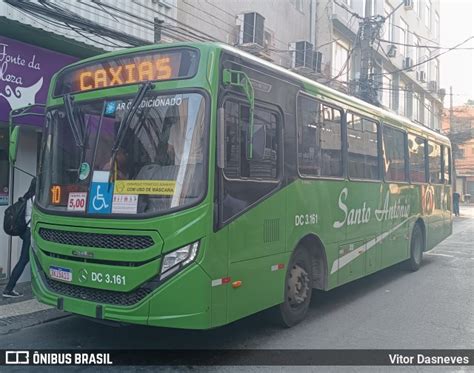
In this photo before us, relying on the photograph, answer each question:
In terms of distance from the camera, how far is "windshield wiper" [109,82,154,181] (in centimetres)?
475

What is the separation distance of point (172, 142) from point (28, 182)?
5.12 meters

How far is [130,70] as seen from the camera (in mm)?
5031

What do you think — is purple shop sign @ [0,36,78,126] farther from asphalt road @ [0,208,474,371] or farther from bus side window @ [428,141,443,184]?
bus side window @ [428,141,443,184]

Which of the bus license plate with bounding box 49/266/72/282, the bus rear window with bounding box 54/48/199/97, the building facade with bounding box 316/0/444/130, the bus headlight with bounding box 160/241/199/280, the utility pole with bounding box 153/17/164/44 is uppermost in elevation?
the building facade with bounding box 316/0/444/130

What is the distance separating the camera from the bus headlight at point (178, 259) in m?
4.43

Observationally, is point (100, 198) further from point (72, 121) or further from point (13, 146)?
point (13, 146)

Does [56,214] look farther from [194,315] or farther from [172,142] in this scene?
[194,315]

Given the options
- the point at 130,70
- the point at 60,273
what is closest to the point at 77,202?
the point at 60,273

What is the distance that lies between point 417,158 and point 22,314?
27.9ft

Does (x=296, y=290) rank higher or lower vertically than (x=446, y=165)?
lower

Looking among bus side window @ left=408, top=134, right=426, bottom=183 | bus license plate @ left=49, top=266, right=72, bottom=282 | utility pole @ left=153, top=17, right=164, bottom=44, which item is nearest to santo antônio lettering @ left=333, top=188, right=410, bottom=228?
bus side window @ left=408, top=134, right=426, bottom=183

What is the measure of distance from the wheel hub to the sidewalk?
3.17 meters

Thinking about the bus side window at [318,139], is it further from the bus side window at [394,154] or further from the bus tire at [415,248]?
the bus tire at [415,248]

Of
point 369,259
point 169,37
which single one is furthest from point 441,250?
point 169,37
